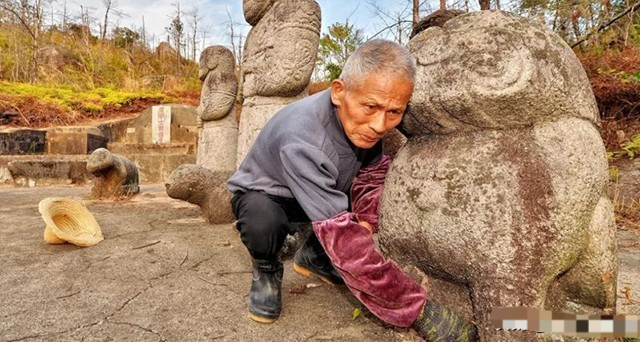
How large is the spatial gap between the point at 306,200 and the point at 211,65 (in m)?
3.76

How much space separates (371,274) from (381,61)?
0.65 m

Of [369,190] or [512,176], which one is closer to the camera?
[512,176]

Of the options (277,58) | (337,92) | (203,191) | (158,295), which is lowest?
(158,295)

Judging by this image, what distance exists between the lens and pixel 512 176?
1.01 m

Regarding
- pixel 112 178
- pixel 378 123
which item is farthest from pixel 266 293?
pixel 112 178

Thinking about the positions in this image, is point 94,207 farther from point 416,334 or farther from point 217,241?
point 416,334

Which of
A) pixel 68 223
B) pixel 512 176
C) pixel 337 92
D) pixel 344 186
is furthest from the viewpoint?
pixel 68 223

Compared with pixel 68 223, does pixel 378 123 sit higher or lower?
higher

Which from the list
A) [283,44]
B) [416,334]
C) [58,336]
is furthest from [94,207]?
[416,334]

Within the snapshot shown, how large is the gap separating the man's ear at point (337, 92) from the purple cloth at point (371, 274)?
41 cm

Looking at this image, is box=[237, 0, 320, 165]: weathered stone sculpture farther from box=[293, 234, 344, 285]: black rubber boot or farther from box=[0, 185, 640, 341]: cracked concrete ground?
box=[293, 234, 344, 285]: black rubber boot

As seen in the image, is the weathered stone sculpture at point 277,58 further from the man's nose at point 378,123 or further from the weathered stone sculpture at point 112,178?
the weathered stone sculpture at point 112,178

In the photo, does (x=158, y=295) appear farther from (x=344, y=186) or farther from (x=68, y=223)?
(x=68, y=223)

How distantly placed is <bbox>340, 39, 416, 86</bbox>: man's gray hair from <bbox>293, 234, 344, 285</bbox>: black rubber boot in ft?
3.01
